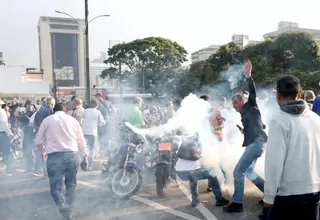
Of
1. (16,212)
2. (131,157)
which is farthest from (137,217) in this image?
(16,212)

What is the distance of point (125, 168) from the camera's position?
588 centimetres

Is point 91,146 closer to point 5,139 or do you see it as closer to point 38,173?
point 38,173

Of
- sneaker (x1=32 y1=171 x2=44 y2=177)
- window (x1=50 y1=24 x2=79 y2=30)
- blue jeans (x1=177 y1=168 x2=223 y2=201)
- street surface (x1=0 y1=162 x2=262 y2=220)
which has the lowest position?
sneaker (x1=32 y1=171 x2=44 y2=177)

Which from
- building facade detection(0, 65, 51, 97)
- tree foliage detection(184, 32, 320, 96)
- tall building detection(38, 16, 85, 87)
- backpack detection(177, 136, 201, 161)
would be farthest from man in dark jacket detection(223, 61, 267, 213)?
tall building detection(38, 16, 85, 87)

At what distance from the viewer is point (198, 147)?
5480 mm

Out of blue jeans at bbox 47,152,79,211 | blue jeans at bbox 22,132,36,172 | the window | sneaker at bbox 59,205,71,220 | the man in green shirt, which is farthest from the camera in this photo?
the window

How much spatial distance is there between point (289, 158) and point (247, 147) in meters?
2.43

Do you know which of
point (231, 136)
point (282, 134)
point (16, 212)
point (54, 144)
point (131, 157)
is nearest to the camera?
point (282, 134)

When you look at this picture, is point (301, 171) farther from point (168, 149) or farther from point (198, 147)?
point (168, 149)

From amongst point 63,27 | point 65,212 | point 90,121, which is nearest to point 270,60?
point 90,121

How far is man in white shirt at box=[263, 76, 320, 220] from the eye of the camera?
8.75 feet

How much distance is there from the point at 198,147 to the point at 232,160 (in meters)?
1.18

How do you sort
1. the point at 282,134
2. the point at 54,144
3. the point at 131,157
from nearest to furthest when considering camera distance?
the point at 282,134
the point at 54,144
the point at 131,157

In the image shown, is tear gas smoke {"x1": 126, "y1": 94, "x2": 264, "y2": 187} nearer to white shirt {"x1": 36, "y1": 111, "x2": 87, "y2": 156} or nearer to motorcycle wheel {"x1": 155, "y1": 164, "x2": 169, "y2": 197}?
motorcycle wheel {"x1": 155, "y1": 164, "x2": 169, "y2": 197}
